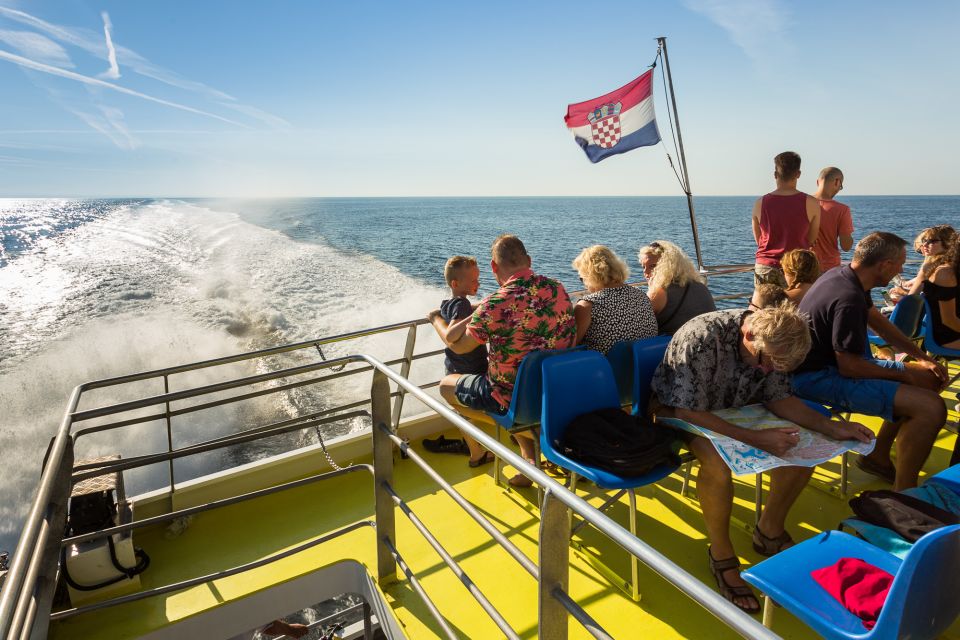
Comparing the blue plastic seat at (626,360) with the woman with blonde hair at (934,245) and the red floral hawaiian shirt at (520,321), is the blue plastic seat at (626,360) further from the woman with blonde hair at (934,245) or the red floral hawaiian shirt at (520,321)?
the woman with blonde hair at (934,245)

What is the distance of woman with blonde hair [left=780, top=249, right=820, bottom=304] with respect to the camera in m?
2.97

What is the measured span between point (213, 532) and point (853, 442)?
9.72 ft

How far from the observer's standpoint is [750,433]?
2086 millimetres

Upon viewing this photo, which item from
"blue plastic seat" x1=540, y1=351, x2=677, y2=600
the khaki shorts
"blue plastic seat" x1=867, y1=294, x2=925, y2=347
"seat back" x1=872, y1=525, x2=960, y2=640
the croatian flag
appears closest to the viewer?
"seat back" x1=872, y1=525, x2=960, y2=640

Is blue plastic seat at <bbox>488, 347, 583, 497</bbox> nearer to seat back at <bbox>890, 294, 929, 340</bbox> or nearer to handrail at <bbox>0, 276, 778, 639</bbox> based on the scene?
handrail at <bbox>0, 276, 778, 639</bbox>

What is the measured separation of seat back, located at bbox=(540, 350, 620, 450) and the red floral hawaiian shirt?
0.20 m

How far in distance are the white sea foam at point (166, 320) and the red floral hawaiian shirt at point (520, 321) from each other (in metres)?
6.05

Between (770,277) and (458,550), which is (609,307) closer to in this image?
(770,277)

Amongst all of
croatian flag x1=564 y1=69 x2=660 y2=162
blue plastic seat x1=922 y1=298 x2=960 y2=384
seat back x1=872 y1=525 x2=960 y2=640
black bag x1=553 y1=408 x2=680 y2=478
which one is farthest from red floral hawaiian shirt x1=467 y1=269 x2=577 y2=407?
croatian flag x1=564 y1=69 x2=660 y2=162

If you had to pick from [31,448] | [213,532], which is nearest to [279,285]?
[31,448]

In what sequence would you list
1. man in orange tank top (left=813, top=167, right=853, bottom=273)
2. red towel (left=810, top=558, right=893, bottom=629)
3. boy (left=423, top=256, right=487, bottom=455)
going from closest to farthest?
red towel (left=810, top=558, right=893, bottom=629), boy (left=423, top=256, right=487, bottom=455), man in orange tank top (left=813, top=167, right=853, bottom=273)

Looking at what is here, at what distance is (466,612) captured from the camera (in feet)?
7.10

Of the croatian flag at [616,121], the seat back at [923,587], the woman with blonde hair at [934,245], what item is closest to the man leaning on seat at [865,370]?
the woman with blonde hair at [934,245]

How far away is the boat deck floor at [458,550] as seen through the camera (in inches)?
83.4
